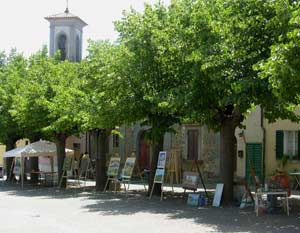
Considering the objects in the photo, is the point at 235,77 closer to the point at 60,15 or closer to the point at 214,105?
the point at 214,105

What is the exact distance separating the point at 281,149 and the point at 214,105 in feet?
34.5

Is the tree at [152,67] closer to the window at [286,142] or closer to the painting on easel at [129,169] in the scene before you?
the painting on easel at [129,169]

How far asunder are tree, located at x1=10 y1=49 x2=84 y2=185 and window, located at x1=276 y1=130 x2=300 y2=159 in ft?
31.5

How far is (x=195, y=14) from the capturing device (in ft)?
52.2

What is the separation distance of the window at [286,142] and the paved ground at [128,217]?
7.12 meters

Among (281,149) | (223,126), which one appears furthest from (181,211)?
(281,149)

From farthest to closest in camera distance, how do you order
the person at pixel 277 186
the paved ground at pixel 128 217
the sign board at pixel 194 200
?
1. the sign board at pixel 194 200
2. the person at pixel 277 186
3. the paved ground at pixel 128 217

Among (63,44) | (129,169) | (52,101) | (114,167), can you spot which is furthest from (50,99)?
(63,44)

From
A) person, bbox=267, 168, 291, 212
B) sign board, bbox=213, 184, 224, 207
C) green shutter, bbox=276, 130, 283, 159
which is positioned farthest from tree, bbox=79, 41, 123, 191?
green shutter, bbox=276, 130, 283, 159

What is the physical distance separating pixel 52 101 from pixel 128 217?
1201 centimetres

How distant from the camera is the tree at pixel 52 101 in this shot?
2302 cm

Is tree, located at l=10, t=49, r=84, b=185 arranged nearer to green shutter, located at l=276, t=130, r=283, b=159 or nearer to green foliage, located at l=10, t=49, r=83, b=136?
green foliage, located at l=10, t=49, r=83, b=136

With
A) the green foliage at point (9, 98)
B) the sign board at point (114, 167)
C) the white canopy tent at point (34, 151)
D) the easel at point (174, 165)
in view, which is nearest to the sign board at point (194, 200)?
the sign board at point (114, 167)

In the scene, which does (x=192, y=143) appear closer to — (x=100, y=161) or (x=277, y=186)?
(x=100, y=161)
